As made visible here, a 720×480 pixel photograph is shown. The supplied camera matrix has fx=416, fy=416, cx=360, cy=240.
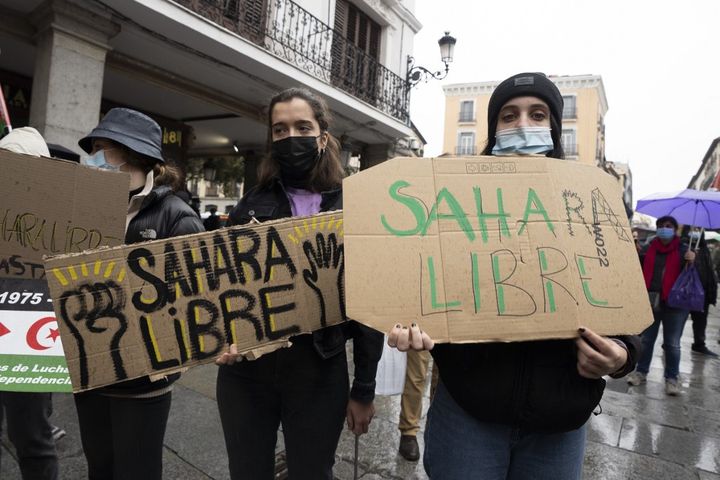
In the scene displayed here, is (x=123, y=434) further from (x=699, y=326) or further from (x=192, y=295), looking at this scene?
(x=699, y=326)

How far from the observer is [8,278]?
5.02 feet

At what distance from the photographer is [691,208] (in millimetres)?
5297

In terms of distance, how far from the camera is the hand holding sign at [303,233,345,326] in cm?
140

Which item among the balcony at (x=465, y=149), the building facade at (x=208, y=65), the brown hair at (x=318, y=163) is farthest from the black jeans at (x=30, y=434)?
the balcony at (x=465, y=149)

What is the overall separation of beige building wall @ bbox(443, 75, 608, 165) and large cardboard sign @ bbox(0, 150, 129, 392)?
34867mm

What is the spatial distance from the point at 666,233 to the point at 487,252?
5032 millimetres

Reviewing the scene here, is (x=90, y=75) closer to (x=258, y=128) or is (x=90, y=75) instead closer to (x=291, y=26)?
(x=291, y=26)

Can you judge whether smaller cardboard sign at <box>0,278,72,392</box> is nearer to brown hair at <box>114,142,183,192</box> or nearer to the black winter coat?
brown hair at <box>114,142,183,192</box>

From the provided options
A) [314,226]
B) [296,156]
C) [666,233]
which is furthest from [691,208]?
[314,226]

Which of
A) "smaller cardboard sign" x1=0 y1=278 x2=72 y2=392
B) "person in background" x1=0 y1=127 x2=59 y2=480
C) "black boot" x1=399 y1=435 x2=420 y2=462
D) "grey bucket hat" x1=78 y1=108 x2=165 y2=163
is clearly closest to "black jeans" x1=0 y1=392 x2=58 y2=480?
"person in background" x1=0 y1=127 x2=59 y2=480

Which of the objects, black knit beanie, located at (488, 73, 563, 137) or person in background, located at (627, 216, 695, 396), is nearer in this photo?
black knit beanie, located at (488, 73, 563, 137)

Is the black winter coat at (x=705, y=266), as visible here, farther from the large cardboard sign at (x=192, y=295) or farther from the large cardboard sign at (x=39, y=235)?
the large cardboard sign at (x=39, y=235)

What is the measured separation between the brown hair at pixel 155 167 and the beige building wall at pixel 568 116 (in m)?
34.4

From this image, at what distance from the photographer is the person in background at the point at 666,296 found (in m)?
4.63
